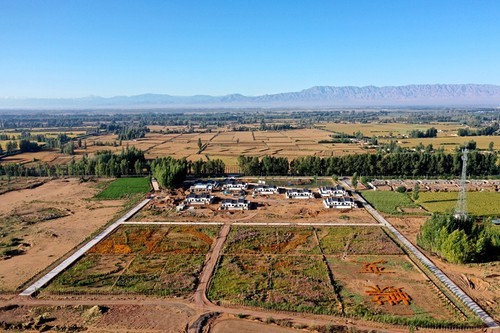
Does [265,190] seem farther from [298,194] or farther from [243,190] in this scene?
[298,194]

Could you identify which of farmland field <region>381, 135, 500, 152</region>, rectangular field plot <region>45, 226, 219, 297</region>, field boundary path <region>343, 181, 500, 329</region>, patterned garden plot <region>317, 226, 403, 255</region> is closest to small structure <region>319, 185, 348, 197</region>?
field boundary path <region>343, 181, 500, 329</region>

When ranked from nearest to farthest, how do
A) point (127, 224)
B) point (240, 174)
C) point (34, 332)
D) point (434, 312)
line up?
point (34, 332) → point (434, 312) → point (127, 224) → point (240, 174)

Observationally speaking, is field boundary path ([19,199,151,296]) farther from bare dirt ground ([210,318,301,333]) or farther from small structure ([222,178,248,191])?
small structure ([222,178,248,191])

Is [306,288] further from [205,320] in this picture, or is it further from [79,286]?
[79,286]

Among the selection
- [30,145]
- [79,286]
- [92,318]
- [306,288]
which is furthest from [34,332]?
[30,145]

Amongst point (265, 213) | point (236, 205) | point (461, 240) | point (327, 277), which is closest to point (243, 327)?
point (327, 277)
